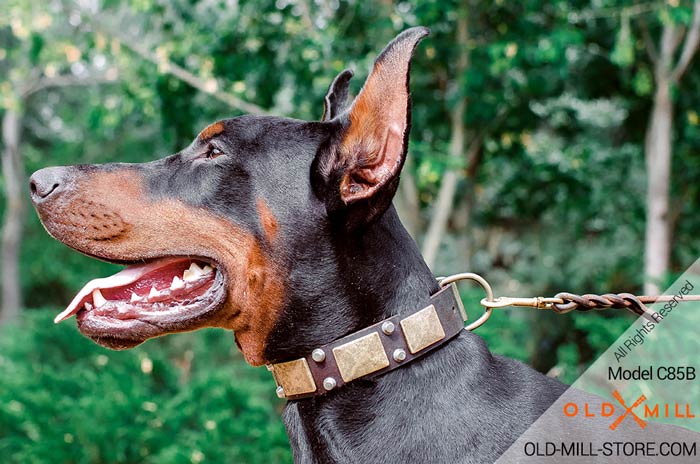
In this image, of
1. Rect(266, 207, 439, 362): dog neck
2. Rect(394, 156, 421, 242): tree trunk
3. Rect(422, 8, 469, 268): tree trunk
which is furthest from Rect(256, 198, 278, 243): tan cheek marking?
Rect(394, 156, 421, 242): tree trunk

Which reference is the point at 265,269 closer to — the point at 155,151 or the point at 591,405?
the point at 591,405

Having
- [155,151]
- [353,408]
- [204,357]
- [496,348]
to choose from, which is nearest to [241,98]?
[204,357]

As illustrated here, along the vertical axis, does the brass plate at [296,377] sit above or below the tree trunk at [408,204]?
above

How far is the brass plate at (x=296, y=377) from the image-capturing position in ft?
8.16

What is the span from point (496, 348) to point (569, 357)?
2.15ft

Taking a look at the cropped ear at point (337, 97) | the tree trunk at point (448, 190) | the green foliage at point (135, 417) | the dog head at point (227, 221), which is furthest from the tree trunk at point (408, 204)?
the dog head at point (227, 221)

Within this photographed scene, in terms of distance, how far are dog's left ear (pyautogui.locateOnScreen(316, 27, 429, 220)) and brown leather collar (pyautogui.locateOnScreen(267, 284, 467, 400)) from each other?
35 cm

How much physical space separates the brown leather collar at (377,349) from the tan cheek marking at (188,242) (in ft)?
0.65

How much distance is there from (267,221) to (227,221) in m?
0.14

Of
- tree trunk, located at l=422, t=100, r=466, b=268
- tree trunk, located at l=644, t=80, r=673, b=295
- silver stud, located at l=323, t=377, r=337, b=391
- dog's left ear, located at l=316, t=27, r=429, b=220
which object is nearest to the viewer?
dog's left ear, located at l=316, t=27, r=429, b=220

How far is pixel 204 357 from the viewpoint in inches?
302

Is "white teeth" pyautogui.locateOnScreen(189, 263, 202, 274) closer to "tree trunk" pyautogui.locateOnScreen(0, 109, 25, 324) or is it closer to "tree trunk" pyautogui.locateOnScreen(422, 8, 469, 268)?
"tree trunk" pyautogui.locateOnScreen(422, 8, 469, 268)

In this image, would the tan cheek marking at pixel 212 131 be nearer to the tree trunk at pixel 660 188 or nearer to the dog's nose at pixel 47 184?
the dog's nose at pixel 47 184

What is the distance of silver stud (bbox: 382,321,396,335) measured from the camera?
2.39 meters
